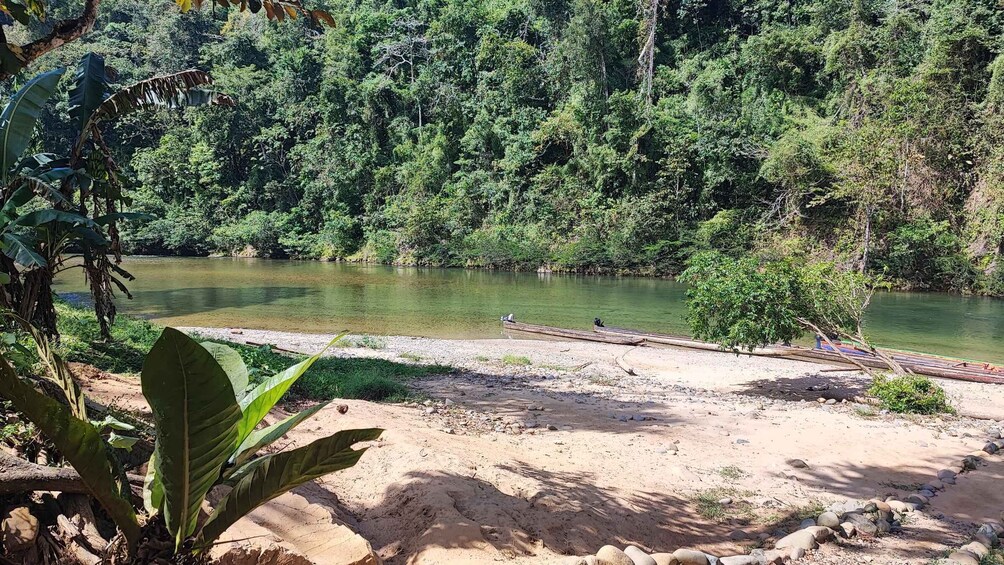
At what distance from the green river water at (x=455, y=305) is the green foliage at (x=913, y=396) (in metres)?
4.85

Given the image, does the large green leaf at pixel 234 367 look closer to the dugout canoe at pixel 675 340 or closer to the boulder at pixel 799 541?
the boulder at pixel 799 541

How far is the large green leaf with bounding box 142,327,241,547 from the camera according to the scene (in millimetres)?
1636

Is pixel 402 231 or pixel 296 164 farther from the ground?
pixel 296 164

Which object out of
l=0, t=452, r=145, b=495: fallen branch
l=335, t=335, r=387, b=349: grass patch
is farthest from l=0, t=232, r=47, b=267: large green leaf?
l=335, t=335, r=387, b=349: grass patch

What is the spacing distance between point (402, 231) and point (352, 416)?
3457 cm

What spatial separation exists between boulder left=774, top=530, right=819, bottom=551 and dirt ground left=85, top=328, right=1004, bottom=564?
8cm

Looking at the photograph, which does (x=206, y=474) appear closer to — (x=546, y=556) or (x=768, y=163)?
(x=546, y=556)

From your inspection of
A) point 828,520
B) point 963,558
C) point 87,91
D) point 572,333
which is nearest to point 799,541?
point 828,520

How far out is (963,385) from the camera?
10688 millimetres

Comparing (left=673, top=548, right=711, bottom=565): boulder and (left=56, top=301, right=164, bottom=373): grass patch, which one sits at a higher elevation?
(left=56, top=301, right=164, bottom=373): grass patch

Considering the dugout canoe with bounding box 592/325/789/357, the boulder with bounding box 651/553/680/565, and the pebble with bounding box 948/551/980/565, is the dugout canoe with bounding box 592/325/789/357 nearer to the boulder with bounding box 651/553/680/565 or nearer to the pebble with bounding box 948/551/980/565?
the pebble with bounding box 948/551/980/565

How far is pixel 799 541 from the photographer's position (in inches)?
156

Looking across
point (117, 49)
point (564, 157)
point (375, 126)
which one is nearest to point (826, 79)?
point (564, 157)

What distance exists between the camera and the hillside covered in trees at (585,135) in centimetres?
2617
